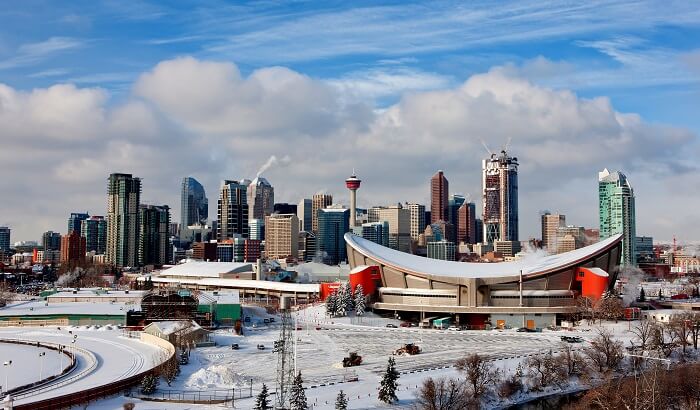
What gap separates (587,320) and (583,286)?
5.11m

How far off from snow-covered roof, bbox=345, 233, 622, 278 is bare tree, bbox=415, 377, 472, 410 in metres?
34.5

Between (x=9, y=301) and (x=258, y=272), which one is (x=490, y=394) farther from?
(x=258, y=272)

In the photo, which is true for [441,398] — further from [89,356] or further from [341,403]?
[89,356]

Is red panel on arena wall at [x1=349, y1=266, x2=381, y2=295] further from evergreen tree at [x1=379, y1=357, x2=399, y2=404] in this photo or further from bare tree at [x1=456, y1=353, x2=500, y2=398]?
evergreen tree at [x1=379, y1=357, x2=399, y2=404]

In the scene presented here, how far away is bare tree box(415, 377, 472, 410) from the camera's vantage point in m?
33.2

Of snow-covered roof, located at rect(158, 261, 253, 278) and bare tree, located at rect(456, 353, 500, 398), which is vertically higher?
snow-covered roof, located at rect(158, 261, 253, 278)

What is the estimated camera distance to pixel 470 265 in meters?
78.9

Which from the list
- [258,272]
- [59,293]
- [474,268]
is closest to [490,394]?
[474,268]

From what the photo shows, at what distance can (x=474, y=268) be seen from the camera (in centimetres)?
7606

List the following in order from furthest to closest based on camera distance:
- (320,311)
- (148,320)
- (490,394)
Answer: (320,311) → (148,320) → (490,394)

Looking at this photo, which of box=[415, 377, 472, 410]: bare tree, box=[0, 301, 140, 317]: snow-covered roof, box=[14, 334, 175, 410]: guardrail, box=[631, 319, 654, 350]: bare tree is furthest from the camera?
box=[0, 301, 140, 317]: snow-covered roof

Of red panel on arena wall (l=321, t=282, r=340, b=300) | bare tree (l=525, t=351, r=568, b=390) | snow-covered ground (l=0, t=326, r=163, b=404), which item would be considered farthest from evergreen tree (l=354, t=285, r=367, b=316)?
bare tree (l=525, t=351, r=568, b=390)

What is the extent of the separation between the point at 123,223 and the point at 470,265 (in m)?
134

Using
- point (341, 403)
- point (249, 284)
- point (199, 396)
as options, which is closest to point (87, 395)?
point (199, 396)
